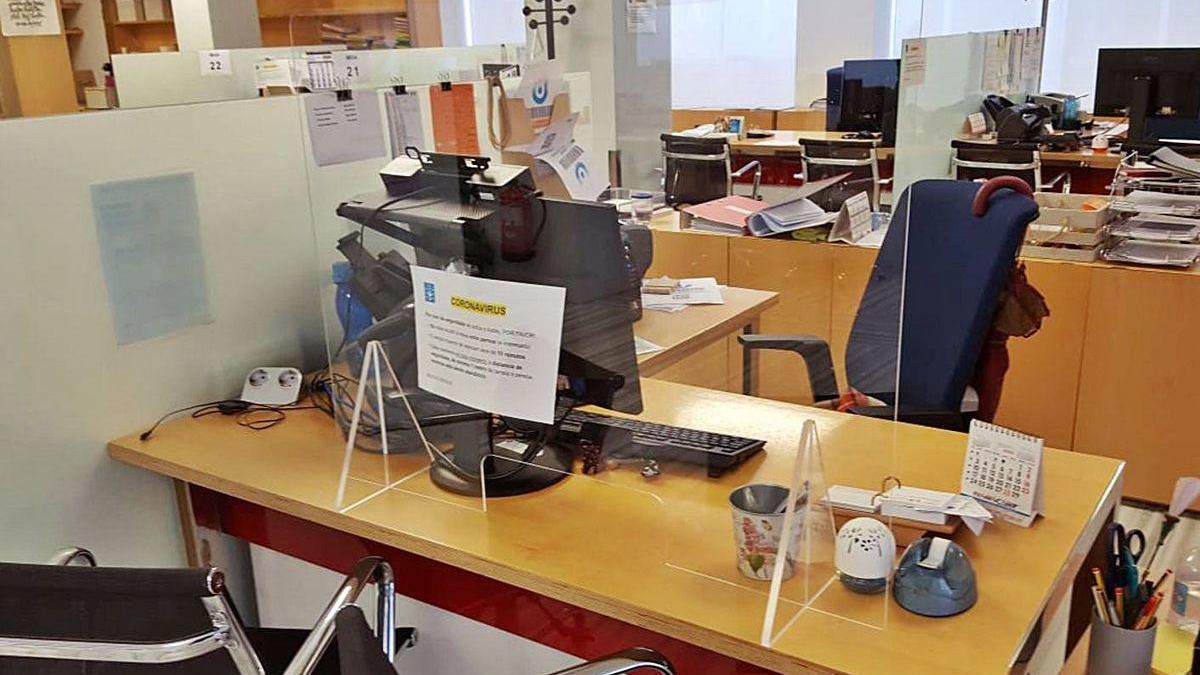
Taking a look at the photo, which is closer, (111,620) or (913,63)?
(111,620)

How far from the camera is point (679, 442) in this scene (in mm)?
1694

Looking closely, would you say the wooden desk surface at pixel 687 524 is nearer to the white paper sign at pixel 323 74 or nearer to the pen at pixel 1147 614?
the pen at pixel 1147 614

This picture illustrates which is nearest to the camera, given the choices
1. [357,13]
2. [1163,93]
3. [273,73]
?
[273,73]

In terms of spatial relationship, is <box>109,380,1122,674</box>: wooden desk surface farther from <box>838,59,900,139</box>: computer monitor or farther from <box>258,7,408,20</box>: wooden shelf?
<box>838,59,900,139</box>: computer monitor

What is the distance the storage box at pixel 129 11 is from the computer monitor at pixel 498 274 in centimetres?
637

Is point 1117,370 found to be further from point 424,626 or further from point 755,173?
point 424,626

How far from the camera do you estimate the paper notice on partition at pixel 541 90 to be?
2.10 m

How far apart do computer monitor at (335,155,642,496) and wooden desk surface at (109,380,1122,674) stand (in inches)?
2.6

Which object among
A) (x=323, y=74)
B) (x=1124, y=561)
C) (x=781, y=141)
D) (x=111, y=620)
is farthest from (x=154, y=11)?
(x=1124, y=561)

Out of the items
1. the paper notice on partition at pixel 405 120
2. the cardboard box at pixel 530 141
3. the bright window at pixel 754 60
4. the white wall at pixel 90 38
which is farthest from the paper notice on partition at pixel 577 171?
the white wall at pixel 90 38

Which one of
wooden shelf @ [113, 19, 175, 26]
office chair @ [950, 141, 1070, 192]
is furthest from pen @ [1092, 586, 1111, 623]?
wooden shelf @ [113, 19, 175, 26]

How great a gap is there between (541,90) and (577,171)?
1.62 feet

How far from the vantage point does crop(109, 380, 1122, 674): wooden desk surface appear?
1246 millimetres

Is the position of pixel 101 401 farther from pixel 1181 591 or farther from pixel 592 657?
pixel 1181 591
